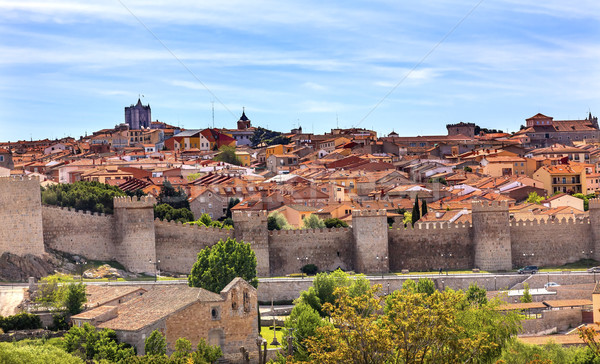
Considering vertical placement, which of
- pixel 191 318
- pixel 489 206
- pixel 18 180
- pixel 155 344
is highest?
pixel 18 180

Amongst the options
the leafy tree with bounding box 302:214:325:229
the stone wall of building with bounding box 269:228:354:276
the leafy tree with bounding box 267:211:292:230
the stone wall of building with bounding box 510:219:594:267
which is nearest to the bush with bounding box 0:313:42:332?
the stone wall of building with bounding box 269:228:354:276

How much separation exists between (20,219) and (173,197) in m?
20.2

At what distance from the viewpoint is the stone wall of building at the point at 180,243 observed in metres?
55.5

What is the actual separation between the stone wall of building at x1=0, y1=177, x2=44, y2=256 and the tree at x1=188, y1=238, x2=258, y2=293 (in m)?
6.42

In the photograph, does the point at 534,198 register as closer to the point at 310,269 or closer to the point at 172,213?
the point at 172,213

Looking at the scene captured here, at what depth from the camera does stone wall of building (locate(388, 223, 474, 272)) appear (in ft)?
190

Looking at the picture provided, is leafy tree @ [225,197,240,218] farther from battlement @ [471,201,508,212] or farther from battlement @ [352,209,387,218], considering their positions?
battlement @ [471,201,508,212]

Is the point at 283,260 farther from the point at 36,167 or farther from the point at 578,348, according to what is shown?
the point at 36,167

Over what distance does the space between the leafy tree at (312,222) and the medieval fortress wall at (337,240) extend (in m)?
5.87

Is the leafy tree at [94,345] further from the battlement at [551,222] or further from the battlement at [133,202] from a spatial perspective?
the battlement at [551,222]

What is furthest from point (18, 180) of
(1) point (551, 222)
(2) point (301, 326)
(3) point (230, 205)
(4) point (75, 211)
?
(1) point (551, 222)

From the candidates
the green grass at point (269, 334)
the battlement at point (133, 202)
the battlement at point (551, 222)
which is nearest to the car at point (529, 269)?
the battlement at point (551, 222)

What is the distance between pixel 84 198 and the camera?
59.8 meters

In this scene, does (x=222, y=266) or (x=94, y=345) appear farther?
(x=222, y=266)
